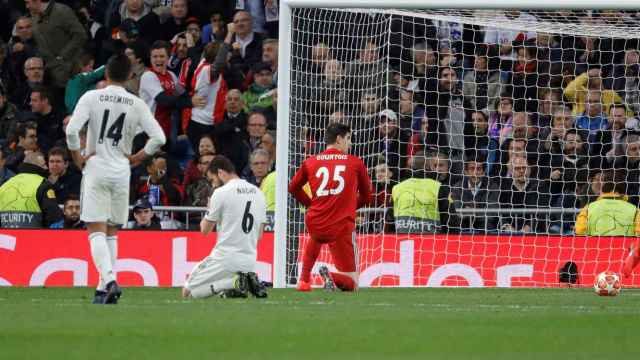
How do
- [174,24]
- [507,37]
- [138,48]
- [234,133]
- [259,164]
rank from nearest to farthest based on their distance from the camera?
1. [259,164]
2. [507,37]
3. [234,133]
4. [138,48]
5. [174,24]

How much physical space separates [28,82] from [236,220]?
29.0ft

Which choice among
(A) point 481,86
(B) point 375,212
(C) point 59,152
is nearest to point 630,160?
(A) point 481,86

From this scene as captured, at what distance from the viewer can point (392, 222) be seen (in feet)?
61.9

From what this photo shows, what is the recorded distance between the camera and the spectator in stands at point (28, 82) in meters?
22.0

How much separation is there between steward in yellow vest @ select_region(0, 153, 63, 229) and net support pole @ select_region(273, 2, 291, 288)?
308 centimetres

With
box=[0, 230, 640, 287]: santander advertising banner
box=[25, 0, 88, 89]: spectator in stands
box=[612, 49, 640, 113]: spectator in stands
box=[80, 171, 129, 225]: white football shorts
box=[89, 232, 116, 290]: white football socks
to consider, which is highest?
box=[25, 0, 88, 89]: spectator in stands

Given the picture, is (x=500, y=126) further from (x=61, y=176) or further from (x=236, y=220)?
(x=236, y=220)

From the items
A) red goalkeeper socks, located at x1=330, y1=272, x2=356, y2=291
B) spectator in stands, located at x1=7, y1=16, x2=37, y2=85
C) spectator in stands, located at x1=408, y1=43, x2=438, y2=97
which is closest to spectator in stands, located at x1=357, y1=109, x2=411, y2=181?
spectator in stands, located at x1=408, y1=43, x2=438, y2=97

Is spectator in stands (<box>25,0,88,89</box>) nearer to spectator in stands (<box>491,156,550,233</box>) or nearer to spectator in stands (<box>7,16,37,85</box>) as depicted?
spectator in stands (<box>7,16,37,85</box>)

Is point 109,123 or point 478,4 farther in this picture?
point 478,4

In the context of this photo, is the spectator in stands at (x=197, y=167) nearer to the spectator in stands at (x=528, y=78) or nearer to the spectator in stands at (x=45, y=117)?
the spectator in stands at (x=45, y=117)

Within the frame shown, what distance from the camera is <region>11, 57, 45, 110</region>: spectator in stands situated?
2200cm

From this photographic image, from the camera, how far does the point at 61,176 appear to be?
774 inches

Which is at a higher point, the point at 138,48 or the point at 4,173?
Result: the point at 138,48
